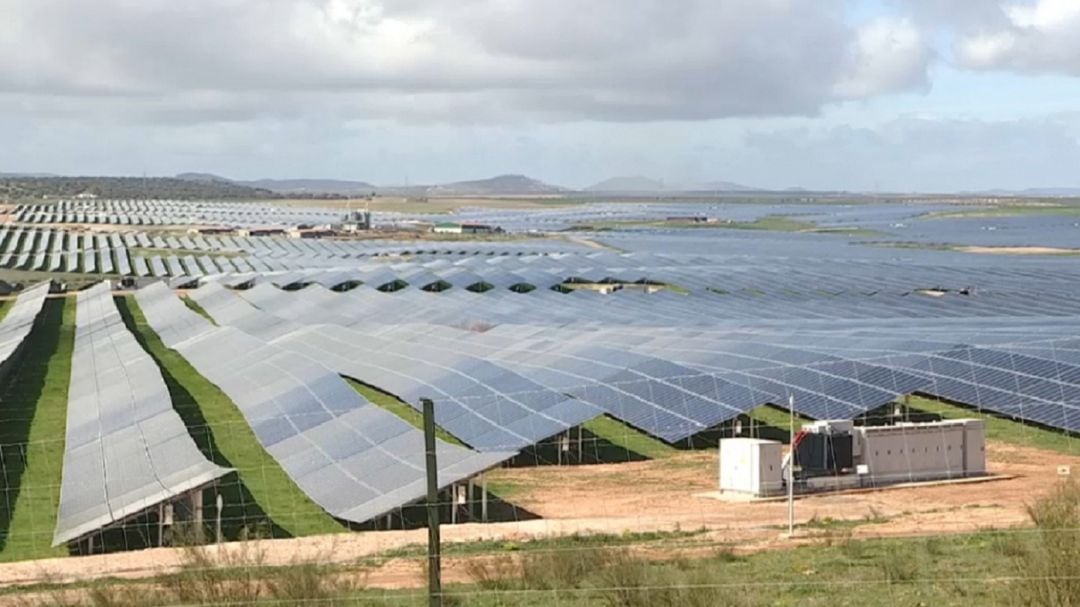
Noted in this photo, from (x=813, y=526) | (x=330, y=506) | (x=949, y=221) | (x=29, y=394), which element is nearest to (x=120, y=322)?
(x=29, y=394)

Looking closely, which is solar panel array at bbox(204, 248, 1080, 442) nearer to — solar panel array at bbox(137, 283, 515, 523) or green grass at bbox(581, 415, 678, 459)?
green grass at bbox(581, 415, 678, 459)

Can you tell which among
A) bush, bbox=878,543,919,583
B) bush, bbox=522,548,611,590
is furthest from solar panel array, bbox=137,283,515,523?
bush, bbox=878,543,919,583

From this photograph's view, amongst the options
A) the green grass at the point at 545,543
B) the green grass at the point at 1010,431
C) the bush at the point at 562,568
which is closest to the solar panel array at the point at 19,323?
the green grass at the point at 545,543

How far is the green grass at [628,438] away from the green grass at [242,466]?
257 inches

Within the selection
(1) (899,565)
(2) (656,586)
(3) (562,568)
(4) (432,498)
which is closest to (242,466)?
(3) (562,568)

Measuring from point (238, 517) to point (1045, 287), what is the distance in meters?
45.6

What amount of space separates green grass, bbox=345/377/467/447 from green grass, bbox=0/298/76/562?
6.39 m

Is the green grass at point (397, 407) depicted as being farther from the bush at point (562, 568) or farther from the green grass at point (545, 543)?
the bush at point (562, 568)

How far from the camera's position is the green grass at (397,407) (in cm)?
2606

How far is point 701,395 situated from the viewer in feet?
89.9

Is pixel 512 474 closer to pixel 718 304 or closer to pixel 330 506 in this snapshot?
pixel 330 506

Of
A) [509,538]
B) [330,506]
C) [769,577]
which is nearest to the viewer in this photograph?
[769,577]

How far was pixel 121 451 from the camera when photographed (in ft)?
72.3

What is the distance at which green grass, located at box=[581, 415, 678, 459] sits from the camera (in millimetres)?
26297
